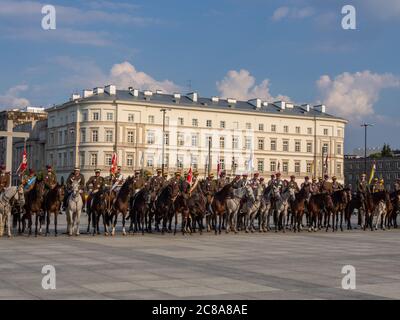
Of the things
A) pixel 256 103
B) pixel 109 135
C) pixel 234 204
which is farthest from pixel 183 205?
pixel 256 103

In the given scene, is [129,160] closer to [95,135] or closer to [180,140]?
[95,135]

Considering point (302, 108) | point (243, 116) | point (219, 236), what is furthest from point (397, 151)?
point (219, 236)

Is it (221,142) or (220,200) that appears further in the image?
(221,142)

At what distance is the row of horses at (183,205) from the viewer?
21.6 meters

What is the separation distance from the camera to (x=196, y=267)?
44.4 ft

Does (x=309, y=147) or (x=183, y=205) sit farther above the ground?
(x=309, y=147)

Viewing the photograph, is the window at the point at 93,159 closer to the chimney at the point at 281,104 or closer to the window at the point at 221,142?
the window at the point at 221,142

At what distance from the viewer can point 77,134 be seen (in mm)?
102625

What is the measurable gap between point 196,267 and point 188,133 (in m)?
91.5

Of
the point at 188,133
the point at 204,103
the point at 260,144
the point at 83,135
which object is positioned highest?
the point at 204,103

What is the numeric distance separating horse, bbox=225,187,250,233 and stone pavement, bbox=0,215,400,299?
2.80m

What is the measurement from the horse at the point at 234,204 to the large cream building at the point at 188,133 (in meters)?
69.3
